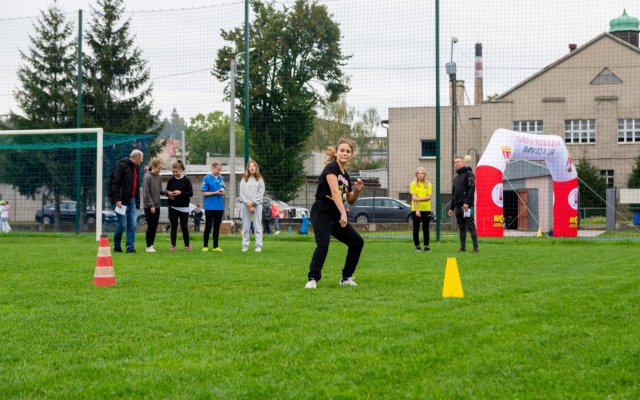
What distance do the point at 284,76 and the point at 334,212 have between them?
42.5ft

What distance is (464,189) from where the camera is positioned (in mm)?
15477

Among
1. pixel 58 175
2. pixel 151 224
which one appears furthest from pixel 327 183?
pixel 58 175

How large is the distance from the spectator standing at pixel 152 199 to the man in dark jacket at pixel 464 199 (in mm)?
5560

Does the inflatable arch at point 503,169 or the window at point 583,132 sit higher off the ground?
the window at point 583,132

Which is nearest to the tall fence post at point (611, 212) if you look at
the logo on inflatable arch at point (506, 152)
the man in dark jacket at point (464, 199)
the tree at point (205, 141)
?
the logo on inflatable arch at point (506, 152)

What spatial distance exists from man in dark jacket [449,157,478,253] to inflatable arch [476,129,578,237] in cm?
760

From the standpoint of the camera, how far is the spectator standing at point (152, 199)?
49.5 ft

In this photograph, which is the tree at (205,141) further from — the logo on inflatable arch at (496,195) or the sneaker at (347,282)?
the sneaker at (347,282)

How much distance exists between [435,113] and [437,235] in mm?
2972

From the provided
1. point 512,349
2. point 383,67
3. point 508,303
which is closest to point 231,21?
point 383,67

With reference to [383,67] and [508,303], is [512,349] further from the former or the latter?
[383,67]

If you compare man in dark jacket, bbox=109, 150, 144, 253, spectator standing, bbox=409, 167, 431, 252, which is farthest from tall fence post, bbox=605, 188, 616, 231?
man in dark jacket, bbox=109, 150, 144, 253

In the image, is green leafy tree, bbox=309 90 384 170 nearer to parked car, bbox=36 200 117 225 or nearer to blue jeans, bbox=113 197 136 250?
parked car, bbox=36 200 117 225

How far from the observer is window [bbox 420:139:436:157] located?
20.9 m
